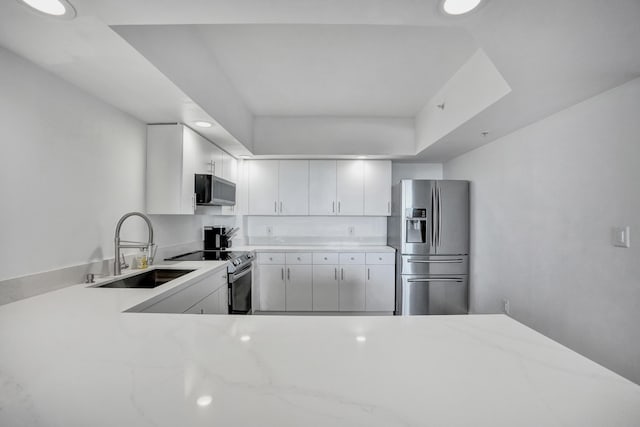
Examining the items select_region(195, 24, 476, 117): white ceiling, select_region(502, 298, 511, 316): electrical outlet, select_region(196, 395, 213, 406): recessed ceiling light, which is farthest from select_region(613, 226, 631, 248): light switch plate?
select_region(196, 395, 213, 406): recessed ceiling light

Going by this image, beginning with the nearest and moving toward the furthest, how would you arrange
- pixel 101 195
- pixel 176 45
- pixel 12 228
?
pixel 12 228
pixel 176 45
pixel 101 195

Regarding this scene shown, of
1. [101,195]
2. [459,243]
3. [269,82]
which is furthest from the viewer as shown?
[459,243]

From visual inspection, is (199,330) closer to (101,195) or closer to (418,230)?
(101,195)

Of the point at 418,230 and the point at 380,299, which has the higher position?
the point at 418,230

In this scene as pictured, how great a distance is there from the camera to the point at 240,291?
9.62 ft

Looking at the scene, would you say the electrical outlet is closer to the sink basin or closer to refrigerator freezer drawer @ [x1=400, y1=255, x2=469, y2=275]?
refrigerator freezer drawer @ [x1=400, y1=255, x2=469, y2=275]

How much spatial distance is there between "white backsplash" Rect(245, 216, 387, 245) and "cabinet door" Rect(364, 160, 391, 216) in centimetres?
34

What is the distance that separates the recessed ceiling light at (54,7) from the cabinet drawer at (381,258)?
3.26 metres

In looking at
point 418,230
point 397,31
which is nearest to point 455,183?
point 418,230

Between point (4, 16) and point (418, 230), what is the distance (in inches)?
137

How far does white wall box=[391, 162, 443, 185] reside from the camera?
4.21m

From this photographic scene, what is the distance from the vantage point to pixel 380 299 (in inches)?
142

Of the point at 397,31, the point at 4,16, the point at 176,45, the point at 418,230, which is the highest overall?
the point at 397,31

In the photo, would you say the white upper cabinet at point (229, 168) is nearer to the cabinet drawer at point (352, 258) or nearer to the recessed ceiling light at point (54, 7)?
the cabinet drawer at point (352, 258)
